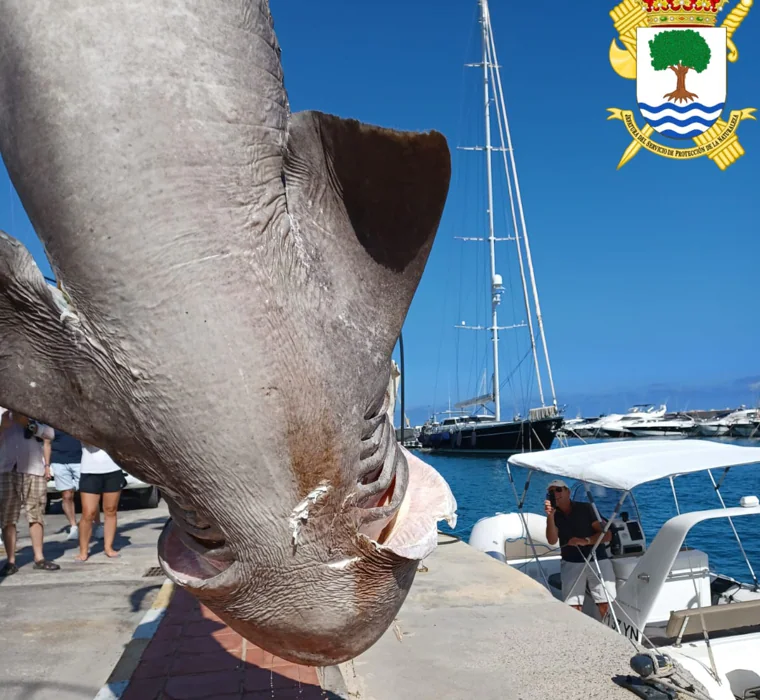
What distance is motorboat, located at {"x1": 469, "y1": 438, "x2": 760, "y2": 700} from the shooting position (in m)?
5.59

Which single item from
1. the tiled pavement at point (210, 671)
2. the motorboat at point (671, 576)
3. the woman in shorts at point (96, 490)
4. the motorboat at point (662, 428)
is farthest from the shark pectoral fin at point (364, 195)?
the motorboat at point (662, 428)

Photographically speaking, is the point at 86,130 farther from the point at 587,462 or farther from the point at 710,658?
the point at 587,462

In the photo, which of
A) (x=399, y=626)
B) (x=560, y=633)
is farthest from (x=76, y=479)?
(x=560, y=633)

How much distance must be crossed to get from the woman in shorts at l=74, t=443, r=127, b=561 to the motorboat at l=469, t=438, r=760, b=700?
4614 mm

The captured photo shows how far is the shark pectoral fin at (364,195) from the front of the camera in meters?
1.17

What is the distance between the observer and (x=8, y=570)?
5.96 m

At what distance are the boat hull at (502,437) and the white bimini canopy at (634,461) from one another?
32.6 meters

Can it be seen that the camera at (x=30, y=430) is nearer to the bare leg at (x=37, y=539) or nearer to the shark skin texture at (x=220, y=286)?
the bare leg at (x=37, y=539)

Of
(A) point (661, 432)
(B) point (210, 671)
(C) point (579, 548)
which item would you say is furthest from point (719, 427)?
(B) point (210, 671)

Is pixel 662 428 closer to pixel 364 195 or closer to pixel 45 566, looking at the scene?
pixel 45 566

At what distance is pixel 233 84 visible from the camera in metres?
1.13

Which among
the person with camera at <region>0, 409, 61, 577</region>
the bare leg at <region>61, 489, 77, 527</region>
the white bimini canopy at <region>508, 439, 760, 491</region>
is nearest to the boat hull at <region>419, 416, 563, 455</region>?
the white bimini canopy at <region>508, 439, 760, 491</region>

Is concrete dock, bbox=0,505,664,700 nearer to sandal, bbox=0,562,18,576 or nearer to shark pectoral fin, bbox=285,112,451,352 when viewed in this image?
sandal, bbox=0,562,18,576

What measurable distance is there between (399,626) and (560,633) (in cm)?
116
